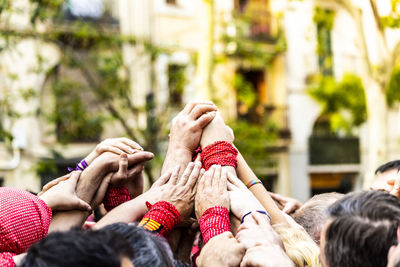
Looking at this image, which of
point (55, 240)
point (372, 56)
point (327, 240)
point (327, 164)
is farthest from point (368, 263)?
point (327, 164)

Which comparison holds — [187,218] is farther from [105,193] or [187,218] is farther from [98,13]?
[98,13]

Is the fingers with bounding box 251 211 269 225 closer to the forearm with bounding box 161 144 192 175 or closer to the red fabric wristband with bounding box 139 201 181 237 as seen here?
the red fabric wristband with bounding box 139 201 181 237

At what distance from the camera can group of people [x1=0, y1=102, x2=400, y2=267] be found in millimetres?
1538

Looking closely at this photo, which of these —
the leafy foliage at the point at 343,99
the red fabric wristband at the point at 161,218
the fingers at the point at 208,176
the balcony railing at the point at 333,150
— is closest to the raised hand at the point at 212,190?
the fingers at the point at 208,176

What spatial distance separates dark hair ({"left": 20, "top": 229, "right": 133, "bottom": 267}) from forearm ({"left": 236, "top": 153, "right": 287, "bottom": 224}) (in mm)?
970

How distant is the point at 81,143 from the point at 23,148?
1.44 meters

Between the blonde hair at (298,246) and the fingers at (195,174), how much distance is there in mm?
395

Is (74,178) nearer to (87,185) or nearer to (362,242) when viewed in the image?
(87,185)

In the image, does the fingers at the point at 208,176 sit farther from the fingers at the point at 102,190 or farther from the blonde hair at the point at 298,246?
the fingers at the point at 102,190

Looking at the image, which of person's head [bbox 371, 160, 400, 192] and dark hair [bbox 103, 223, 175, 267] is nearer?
dark hair [bbox 103, 223, 175, 267]

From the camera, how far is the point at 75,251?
1296mm

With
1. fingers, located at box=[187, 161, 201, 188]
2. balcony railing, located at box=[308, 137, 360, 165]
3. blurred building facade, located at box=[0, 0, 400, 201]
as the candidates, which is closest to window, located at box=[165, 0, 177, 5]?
blurred building facade, located at box=[0, 0, 400, 201]

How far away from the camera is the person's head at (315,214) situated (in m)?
2.30

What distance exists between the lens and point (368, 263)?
1550 mm
